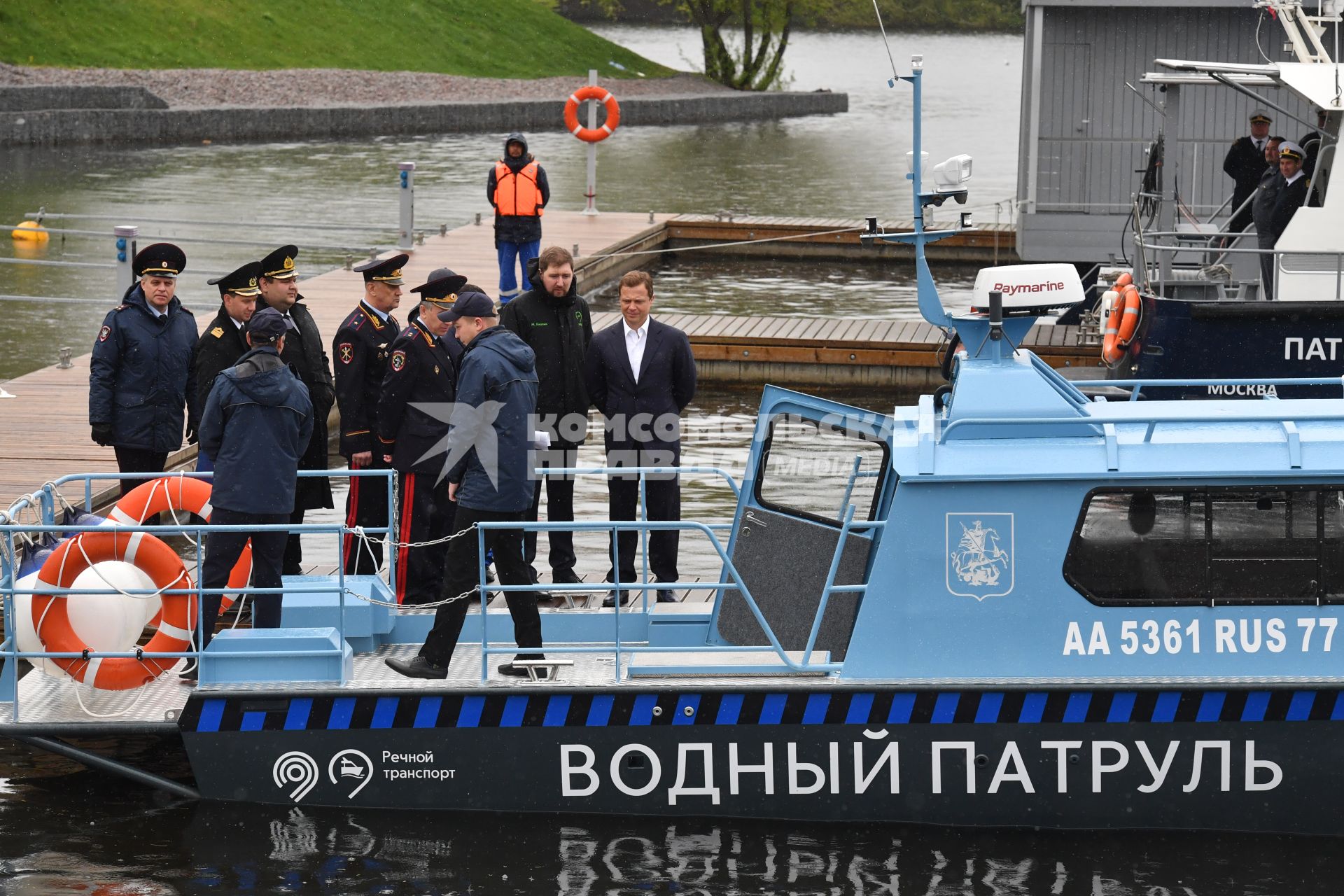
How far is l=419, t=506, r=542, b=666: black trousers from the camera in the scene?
701 centimetres

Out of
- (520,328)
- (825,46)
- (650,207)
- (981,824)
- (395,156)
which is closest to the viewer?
(981,824)

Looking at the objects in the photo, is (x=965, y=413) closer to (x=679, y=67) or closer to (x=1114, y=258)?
(x=1114, y=258)

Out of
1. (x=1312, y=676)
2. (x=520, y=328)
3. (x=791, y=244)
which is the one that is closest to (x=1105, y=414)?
(x=1312, y=676)

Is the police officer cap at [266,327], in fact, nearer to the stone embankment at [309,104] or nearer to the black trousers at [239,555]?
the black trousers at [239,555]

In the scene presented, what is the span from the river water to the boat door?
0.94 meters

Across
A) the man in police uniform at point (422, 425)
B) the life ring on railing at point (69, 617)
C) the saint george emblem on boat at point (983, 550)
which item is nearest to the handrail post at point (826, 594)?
the saint george emblem on boat at point (983, 550)

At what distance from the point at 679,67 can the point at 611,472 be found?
58812mm

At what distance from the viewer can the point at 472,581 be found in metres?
7.08

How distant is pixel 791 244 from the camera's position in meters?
23.7

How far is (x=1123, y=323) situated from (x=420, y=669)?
268 inches

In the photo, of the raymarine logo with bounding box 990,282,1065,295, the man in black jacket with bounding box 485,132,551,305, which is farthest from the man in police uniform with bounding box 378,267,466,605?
the man in black jacket with bounding box 485,132,551,305

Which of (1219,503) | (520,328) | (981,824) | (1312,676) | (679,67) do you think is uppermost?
(679,67)

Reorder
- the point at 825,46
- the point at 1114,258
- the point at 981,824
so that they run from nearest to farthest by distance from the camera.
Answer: the point at 981,824
the point at 1114,258
the point at 825,46

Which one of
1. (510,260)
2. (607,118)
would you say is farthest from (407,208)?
(607,118)
